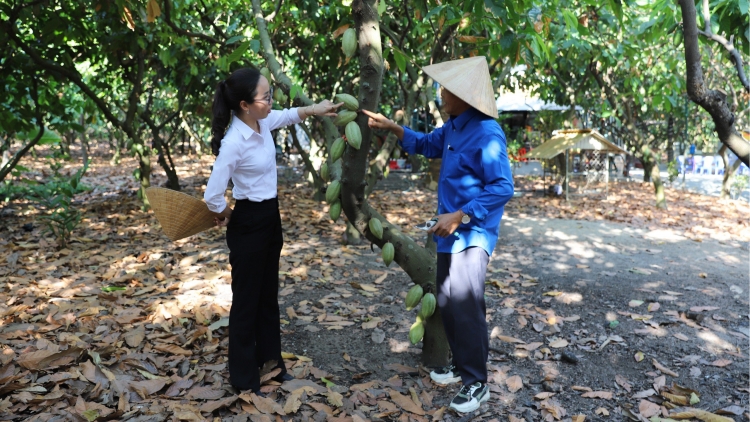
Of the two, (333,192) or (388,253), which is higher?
(333,192)

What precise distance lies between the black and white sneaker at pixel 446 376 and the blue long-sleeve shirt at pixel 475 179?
689mm

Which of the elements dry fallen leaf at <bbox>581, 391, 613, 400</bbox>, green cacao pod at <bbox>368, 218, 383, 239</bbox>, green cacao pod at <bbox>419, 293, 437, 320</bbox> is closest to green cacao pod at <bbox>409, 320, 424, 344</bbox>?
green cacao pod at <bbox>419, 293, 437, 320</bbox>

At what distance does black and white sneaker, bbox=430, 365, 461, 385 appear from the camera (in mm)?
2967

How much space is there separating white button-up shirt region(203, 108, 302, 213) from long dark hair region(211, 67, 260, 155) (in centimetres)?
4

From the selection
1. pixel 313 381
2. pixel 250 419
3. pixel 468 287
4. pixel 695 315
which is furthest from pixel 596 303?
pixel 250 419

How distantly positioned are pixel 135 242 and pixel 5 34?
2.26 m

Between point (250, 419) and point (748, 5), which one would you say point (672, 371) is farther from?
point (250, 419)

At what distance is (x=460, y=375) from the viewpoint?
2.81 metres

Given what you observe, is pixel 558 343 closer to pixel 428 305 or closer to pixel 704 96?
pixel 428 305

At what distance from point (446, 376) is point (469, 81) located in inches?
56.0

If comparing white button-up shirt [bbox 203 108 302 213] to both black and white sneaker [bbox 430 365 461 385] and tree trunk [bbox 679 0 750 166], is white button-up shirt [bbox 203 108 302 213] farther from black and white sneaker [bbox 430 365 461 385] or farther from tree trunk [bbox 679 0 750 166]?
tree trunk [bbox 679 0 750 166]

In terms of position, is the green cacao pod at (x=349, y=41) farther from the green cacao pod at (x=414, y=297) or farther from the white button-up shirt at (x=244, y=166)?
the green cacao pod at (x=414, y=297)

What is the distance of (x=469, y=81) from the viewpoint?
102 inches

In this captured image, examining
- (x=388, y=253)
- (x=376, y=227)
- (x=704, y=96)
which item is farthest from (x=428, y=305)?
(x=704, y=96)
